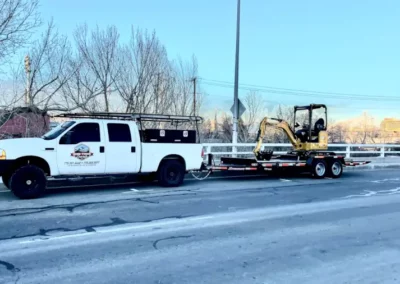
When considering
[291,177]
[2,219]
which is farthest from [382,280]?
[291,177]

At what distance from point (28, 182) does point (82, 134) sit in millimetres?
1859

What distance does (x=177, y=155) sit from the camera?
12.1 m

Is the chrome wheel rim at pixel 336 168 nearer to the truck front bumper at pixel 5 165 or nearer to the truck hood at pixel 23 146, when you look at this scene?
the truck hood at pixel 23 146

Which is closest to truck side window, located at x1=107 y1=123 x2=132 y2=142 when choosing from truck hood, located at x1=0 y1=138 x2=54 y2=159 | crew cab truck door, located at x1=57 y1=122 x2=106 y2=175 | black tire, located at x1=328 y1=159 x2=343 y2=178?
crew cab truck door, located at x1=57 y1=122 x2=106 y2=175

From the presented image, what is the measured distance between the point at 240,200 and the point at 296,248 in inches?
165

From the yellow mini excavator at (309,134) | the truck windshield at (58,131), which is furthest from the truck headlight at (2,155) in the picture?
the yellow mini excavator at (309,134)

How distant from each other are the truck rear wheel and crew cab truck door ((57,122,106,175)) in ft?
28.3

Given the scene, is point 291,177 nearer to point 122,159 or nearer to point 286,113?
point 122,159

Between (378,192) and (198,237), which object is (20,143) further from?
(378,192)

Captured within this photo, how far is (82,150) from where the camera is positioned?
405 inches

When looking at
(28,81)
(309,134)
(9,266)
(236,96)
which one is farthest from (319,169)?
(28,81)

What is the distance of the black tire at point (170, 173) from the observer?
11.8m

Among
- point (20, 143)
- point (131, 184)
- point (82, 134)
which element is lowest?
point (131, 184)

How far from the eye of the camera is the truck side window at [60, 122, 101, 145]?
10180mm
